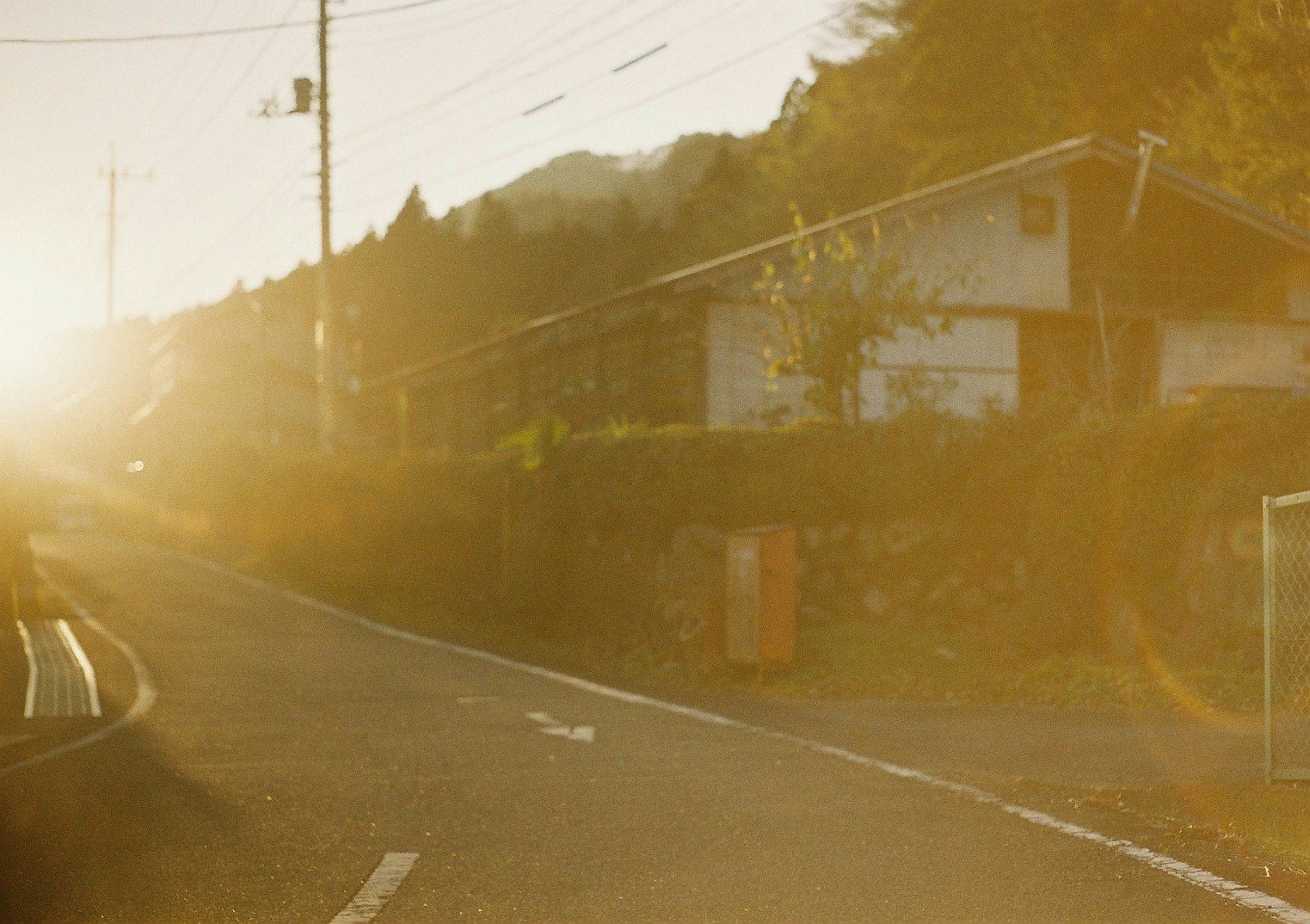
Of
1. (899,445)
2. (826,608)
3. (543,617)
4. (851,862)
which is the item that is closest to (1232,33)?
(899,445)

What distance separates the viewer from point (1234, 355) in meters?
27.5

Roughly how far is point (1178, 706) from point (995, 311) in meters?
14.9

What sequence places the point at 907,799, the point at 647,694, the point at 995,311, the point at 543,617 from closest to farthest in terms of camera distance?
the point at 907,799 < the point at 647,694 < the point at 543,617 < the point at 995,311

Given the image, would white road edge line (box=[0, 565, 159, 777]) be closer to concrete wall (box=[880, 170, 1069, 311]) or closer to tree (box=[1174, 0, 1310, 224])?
Answer: tree (box=[1174, 0, 1310, 224])

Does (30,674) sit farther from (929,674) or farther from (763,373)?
(763,373)

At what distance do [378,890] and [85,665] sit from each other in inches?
441

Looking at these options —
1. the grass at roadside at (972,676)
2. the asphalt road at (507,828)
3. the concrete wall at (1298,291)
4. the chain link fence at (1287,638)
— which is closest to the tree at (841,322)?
the grass at roadside at (972,676)

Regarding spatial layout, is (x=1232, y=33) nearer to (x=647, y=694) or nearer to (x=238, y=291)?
(x=647, y=694)

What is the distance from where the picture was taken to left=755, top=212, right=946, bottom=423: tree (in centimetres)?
2020

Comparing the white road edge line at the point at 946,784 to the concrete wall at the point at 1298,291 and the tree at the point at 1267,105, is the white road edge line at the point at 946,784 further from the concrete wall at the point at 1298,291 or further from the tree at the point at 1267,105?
the concrete wall at the point at 1298,291

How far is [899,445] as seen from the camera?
17406 millimetres

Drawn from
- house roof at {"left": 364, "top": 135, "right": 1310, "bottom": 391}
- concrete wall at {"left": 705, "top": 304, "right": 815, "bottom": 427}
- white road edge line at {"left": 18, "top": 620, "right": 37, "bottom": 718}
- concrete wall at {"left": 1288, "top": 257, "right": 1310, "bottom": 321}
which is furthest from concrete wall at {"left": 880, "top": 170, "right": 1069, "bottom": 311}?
white road edge line at {"left": 18, "top": 620, "right": 37, "bottom": 718}

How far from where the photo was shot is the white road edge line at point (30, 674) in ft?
41.5

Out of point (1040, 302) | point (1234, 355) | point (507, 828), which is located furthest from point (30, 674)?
point (1234, 355)
